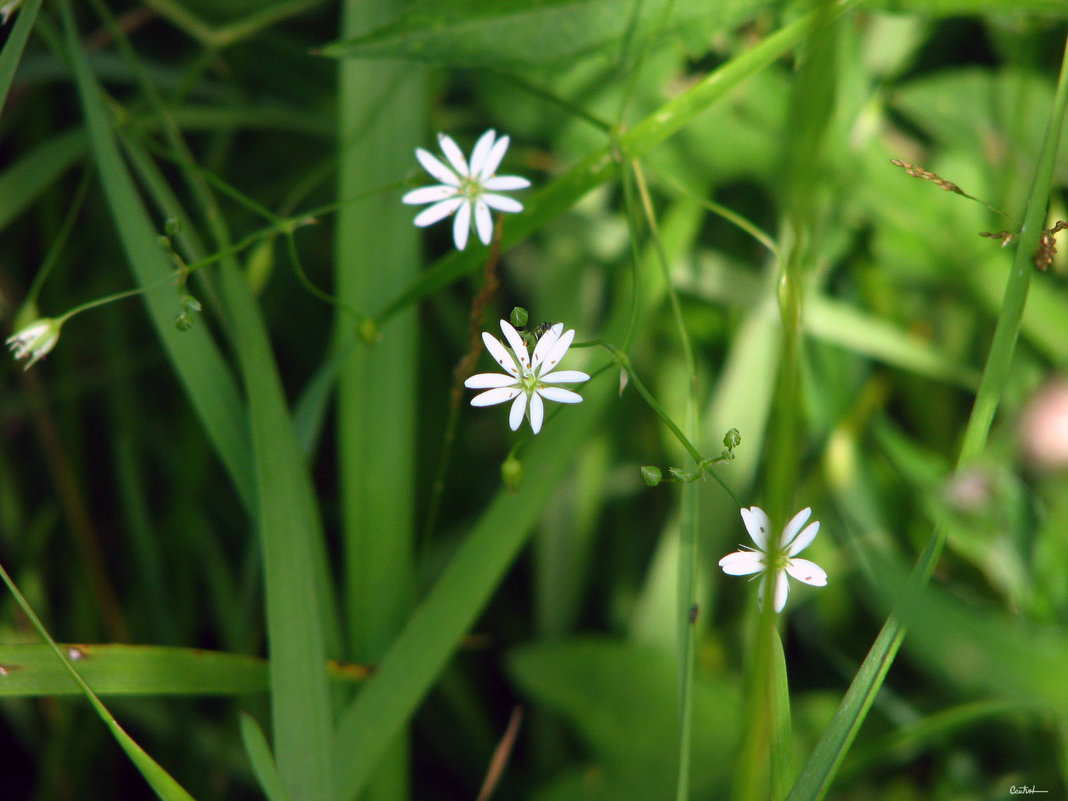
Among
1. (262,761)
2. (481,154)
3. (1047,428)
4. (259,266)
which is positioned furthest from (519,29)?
(1047,428)

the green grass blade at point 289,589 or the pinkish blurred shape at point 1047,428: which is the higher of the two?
the pinkish blurred shape at point 1047,428

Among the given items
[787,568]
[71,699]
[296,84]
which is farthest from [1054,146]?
[71,699]

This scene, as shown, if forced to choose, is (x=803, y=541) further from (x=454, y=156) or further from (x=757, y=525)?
(x=454, y=156)

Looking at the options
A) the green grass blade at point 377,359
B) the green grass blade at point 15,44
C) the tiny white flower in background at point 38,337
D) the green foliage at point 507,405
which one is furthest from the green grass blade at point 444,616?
the green grass blade at point 15,44

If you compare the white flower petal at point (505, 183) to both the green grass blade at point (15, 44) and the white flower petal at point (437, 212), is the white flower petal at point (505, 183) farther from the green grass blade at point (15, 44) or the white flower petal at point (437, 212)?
the green grass blade at point (15, 44)

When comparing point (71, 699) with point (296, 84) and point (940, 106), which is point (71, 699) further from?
point (940, 106)
